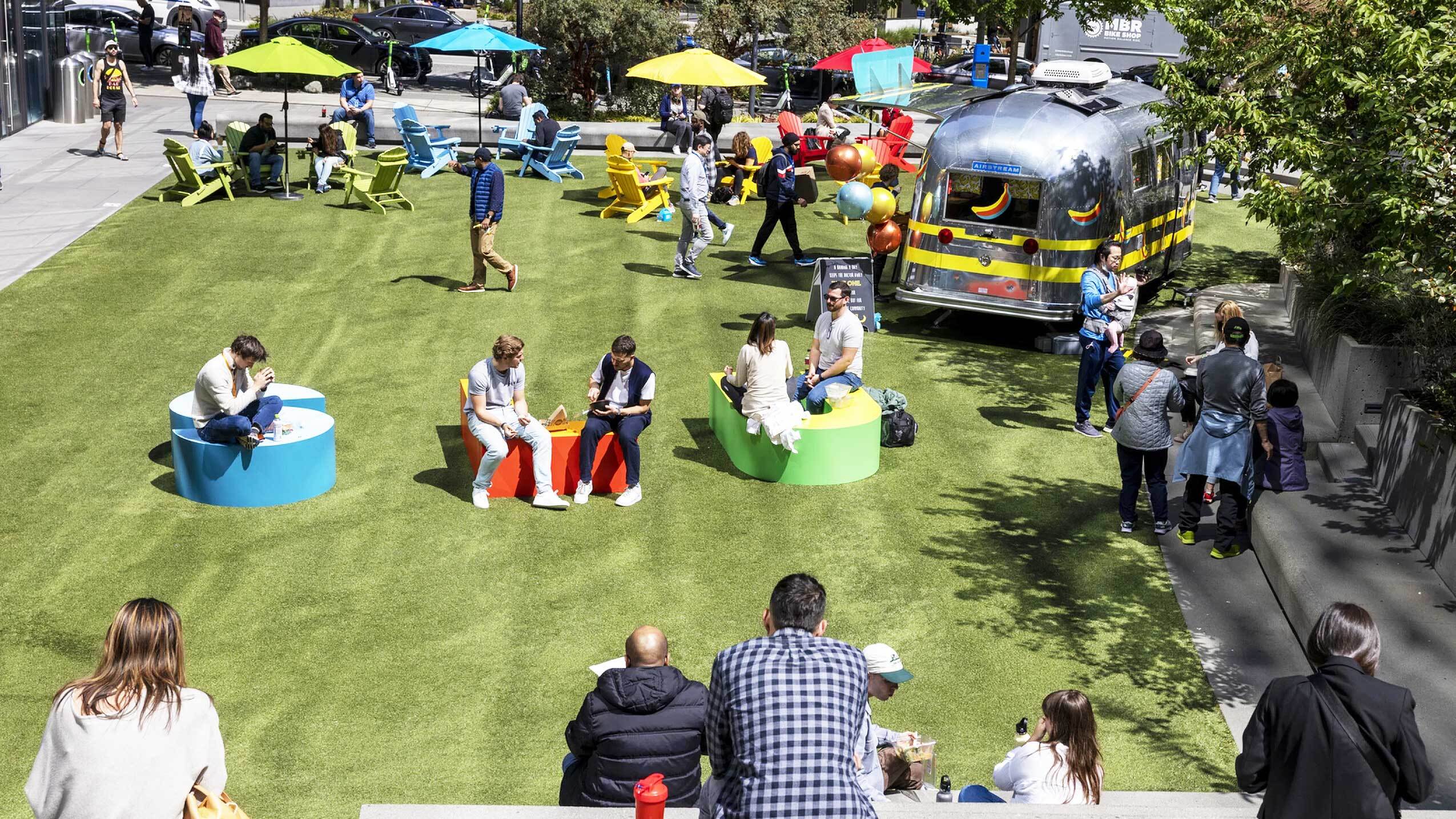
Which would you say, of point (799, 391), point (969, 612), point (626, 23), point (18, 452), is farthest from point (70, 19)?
point (969, 612)

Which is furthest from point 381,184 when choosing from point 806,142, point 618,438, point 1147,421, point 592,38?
point 1147,421

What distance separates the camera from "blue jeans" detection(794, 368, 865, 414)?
39.8 ft

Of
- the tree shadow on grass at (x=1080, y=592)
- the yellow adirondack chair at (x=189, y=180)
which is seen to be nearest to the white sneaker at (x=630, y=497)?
the tree shadow on grass at (x=1080, y=592)

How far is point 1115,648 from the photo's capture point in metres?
9.40

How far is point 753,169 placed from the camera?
73.6 feet

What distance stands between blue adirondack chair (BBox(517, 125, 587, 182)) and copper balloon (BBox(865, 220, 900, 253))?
8110 millimetres

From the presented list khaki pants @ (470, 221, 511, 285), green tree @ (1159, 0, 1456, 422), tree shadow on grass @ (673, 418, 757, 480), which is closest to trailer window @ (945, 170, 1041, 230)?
green tree @ (1159, 0, 1456, 422)

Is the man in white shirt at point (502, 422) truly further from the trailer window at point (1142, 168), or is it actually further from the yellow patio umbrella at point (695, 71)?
the yellow patio umbrella at point (695, 71)

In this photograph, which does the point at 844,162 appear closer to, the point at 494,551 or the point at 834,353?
the point at 834,353

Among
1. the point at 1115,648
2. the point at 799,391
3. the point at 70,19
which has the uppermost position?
the point at 70,19

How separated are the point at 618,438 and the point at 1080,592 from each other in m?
3.75

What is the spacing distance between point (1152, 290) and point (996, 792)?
12.0m

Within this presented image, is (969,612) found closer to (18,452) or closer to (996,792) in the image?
(996,792)

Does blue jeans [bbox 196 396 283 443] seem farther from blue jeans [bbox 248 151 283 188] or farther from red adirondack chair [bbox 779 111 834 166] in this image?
red adirondack chair [bbox 779 111 834 166]
